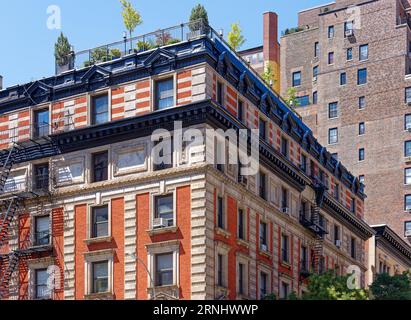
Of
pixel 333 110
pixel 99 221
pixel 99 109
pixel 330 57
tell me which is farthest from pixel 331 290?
pixel 330 57

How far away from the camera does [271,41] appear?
13200 centimetres

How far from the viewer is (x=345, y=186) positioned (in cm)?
7756

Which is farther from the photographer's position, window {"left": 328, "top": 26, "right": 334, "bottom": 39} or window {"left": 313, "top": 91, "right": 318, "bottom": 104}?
window {"left": 313, "top": 91, "right": 318, "bottom": 104}

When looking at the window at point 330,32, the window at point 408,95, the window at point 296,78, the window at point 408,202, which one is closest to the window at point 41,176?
the window at point 408,202

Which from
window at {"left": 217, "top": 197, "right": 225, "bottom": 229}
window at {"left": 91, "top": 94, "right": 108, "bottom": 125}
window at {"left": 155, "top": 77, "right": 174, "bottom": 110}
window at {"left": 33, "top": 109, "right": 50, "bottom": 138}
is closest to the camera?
window at {"left": 217, "top": 197, "right": 225, "bottom": 229}

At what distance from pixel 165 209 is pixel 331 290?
986 centimetres

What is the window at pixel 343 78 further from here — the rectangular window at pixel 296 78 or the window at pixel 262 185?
the window at pixel 262 185

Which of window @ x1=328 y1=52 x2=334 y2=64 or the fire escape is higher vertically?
window @ x1=328 y1=52 x2=334 y2=64

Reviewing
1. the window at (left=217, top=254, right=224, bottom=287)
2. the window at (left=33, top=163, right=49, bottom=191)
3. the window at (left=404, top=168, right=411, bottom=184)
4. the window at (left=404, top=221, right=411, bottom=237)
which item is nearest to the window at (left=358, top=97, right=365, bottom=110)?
the window at (left=404, top=168, right=411, bottom=184)

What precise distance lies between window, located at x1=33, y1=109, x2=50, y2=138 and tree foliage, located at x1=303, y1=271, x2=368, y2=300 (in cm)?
1803

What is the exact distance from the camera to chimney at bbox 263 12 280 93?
12988cm

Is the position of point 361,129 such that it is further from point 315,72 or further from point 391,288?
point 391,288

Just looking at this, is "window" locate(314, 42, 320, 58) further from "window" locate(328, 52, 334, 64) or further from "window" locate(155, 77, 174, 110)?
"window" locate(155, 77, 174, 110)
